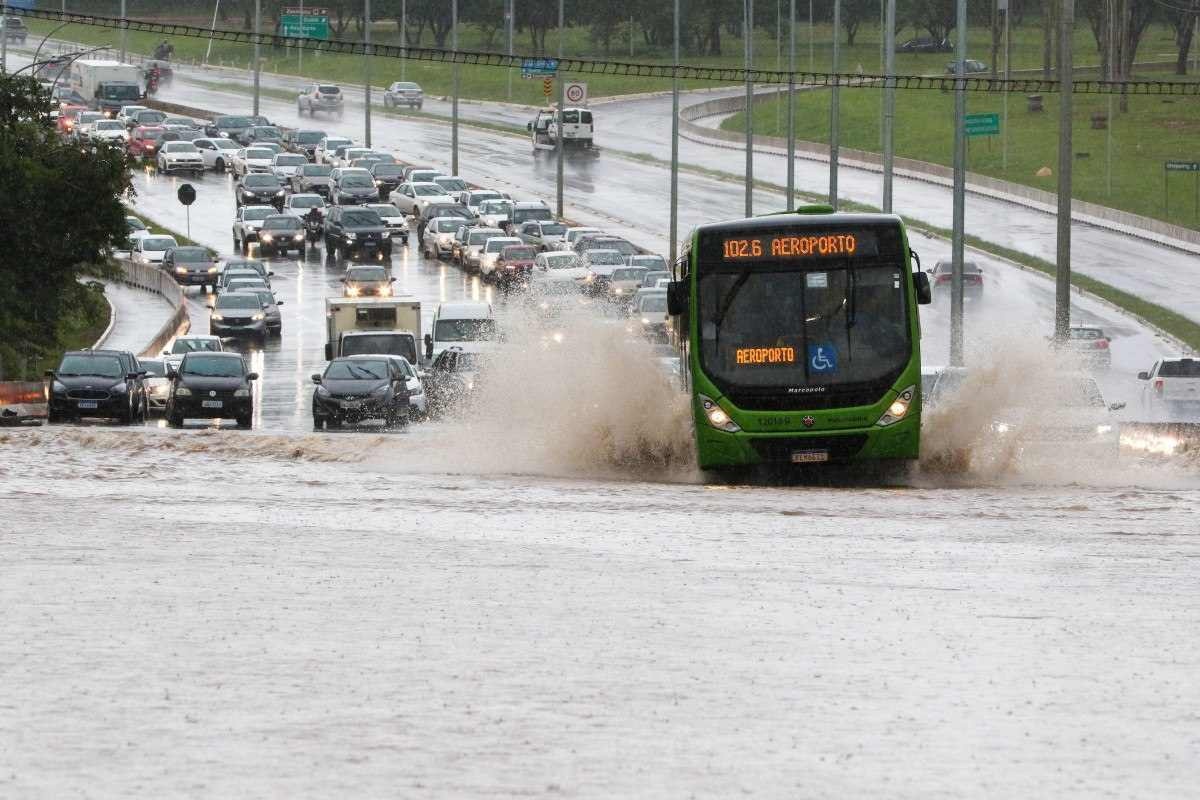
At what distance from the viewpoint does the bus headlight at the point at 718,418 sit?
2366cm

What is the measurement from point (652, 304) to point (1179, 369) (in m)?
16.7

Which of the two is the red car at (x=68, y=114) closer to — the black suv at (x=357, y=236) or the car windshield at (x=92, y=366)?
the black suv at (x=357, y=236)

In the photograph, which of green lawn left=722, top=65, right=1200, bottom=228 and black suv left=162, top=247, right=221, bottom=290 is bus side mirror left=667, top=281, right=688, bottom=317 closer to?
black suv left=162, top=247, right=221, bottom=290

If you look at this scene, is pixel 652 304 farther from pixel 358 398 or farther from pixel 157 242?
pixel 157 242

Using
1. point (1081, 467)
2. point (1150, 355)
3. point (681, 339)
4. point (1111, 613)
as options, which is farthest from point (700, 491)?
point (1150, 355)

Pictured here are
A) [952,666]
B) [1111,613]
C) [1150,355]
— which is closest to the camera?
[952,666]

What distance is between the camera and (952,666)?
1366 cm

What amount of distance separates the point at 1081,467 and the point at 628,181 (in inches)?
2854

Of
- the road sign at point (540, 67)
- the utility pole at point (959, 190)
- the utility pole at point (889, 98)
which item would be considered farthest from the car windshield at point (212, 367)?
the road sign at point (540, 67)

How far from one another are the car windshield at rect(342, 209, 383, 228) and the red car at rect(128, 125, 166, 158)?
91.4 feet

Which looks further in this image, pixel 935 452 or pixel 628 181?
pixel 628 181

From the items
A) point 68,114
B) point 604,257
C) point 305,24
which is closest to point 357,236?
point 604,257

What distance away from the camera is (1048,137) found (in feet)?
369

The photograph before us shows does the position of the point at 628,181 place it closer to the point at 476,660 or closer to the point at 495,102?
the point at 495,102
